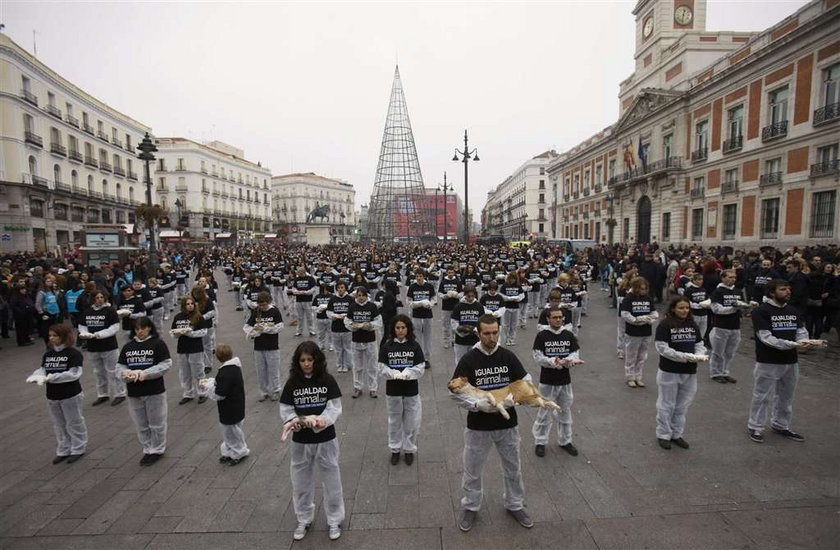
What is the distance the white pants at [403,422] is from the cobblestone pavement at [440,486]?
0.26m

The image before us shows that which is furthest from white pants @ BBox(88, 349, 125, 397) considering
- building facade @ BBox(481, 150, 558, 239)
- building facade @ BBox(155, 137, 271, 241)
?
building facade @ BBox(481, 150, 558, 239)

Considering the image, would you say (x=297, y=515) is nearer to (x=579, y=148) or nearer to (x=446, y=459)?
(x=446, y=459)

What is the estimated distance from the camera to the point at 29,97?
31875 millimetres

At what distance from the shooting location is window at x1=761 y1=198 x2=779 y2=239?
76.0 ft

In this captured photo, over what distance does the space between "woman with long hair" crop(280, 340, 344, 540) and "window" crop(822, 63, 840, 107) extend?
1068 inches

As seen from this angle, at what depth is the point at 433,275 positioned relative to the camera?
599 inches

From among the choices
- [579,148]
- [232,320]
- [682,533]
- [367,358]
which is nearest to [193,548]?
[367,358]

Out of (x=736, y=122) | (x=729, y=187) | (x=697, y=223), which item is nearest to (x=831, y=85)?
(x=736, y=122)

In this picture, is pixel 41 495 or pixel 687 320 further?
pixel 687 320

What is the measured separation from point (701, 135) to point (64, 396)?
36892mm

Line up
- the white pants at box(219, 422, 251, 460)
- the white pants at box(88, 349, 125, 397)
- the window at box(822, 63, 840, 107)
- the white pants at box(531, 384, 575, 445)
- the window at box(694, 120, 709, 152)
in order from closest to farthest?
1. the white pants at box(219, 422, 251, 460)
2. the white pants at box(531, 384, 575, 445)
3. the white pants at box(88, 349, 125, 397)
4. the window at box(822, 63, 840, 107)
5. the window at box(694, 120, 709, 152)

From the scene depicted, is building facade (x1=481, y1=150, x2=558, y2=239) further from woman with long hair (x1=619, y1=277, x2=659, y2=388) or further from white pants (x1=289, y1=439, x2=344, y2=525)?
white pants (x1=289, y1=439, x2=344, y2=525)

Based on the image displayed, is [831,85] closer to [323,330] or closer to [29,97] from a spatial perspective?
[323,330]

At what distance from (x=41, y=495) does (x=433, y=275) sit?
1180 cm
